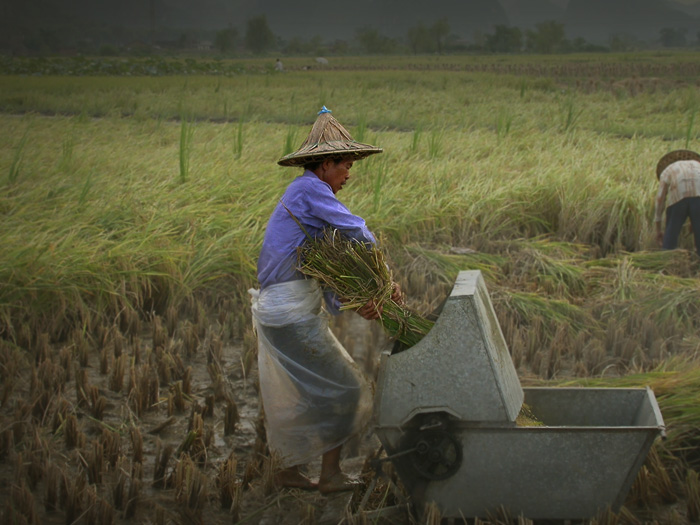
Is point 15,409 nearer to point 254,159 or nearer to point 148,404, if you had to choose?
point 148,404

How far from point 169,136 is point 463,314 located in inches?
226

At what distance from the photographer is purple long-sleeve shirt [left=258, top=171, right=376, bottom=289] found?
214 centimetres

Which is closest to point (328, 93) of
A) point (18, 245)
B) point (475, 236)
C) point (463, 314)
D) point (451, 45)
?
point (475, 236)

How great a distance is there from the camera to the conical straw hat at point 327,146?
2.15 m

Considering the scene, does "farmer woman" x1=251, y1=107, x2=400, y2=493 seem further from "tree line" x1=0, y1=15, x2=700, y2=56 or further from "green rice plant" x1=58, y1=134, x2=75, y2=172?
"tree line" x1=0, y1=15, x2=700, y2=56

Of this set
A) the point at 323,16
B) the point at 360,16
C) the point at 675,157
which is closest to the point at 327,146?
the point at 675,157

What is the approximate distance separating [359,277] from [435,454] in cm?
54

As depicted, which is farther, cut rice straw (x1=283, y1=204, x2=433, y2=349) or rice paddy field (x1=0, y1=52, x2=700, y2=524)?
rice paddy field (x1=0, y1=52, x2=700, y2=524)

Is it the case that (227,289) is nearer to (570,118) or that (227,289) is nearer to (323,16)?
(570,118)

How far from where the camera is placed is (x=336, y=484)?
2309mm

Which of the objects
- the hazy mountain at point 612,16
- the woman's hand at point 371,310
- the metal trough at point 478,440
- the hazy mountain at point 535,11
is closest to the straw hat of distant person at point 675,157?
the metal trough at point 478,440

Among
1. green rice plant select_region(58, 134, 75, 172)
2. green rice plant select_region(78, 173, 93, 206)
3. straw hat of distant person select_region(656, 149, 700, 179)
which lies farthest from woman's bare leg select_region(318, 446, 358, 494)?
Result: green rice plant select_region(58, 134, 75, 172)

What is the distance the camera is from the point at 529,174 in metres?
5.61

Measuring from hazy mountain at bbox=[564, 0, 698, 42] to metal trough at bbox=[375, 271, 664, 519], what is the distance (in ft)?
95.3
